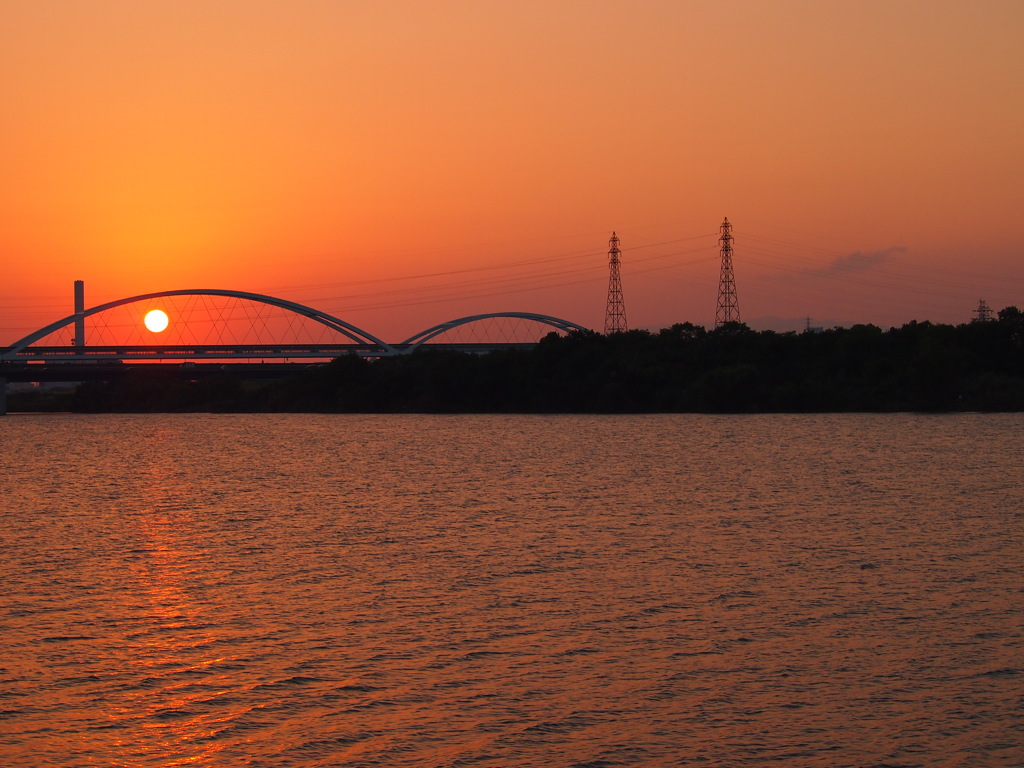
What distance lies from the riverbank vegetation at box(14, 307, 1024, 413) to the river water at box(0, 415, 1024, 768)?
63.9 meters

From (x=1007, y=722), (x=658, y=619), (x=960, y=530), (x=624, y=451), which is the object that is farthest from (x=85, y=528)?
(x=624, y=451)

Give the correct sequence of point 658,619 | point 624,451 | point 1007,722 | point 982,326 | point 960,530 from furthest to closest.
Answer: point 982,326, point 624,451, point 960,530, point 658,619, point 1007,722

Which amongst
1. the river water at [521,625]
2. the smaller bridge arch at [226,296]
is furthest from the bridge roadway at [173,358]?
the river water at [521,625]

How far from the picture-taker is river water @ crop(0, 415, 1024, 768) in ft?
46.6

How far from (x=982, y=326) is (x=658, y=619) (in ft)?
319

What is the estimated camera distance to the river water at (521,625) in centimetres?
1420

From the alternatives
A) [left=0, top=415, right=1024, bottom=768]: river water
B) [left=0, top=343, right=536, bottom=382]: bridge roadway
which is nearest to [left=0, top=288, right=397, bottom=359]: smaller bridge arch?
[left=0, top=343, right=536, bottom=382]: bridge roadway

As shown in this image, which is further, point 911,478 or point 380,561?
point 911,478

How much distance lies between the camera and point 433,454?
214 feet

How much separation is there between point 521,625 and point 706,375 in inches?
3784

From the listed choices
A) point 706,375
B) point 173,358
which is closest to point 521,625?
point 706,375

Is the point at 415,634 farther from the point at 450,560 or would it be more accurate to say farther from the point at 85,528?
the point at 85,528

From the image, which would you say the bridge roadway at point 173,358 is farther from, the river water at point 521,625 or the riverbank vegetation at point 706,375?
the river water at point 521,625

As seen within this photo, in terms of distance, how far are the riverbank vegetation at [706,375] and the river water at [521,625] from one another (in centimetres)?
6387
